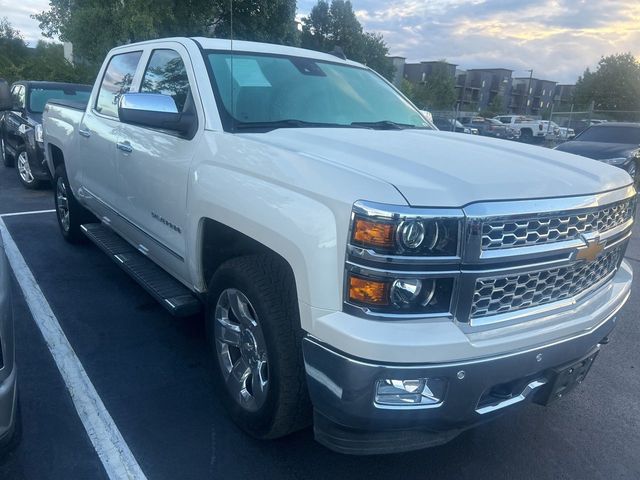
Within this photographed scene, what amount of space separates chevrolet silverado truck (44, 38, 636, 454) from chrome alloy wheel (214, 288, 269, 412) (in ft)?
0.04

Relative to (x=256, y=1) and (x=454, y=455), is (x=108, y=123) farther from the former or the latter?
(x=256, y=1)

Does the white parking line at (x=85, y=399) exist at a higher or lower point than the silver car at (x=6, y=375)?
lower

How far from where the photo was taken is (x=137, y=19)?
1688 cm

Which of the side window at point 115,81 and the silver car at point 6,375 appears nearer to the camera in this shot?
the silver car at point 6,375

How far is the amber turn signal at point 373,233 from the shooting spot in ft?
6.50

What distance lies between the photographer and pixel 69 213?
5836 mm

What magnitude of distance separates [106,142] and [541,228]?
3.53 meters

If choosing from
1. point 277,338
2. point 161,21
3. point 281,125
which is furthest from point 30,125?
point 161,21

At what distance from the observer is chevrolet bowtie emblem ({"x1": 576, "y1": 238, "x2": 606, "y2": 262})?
7.84ft

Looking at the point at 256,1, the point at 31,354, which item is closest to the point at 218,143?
the point at 31,354

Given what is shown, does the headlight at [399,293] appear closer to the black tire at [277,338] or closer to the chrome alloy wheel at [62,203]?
the black tire at [277,338]

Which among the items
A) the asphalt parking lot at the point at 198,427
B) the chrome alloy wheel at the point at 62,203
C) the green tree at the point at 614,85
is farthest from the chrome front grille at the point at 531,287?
the green tree at the point at 614,85

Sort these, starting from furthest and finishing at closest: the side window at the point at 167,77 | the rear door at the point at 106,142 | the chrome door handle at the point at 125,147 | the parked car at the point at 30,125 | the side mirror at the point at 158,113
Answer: the parked car at the point at 30,125, the rear door at the point at 106,142, the chrome door handle at the point at 125,147, the side window at the point at 167,77, the side mirror at the point at 158,113

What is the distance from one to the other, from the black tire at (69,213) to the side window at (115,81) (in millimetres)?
1187
